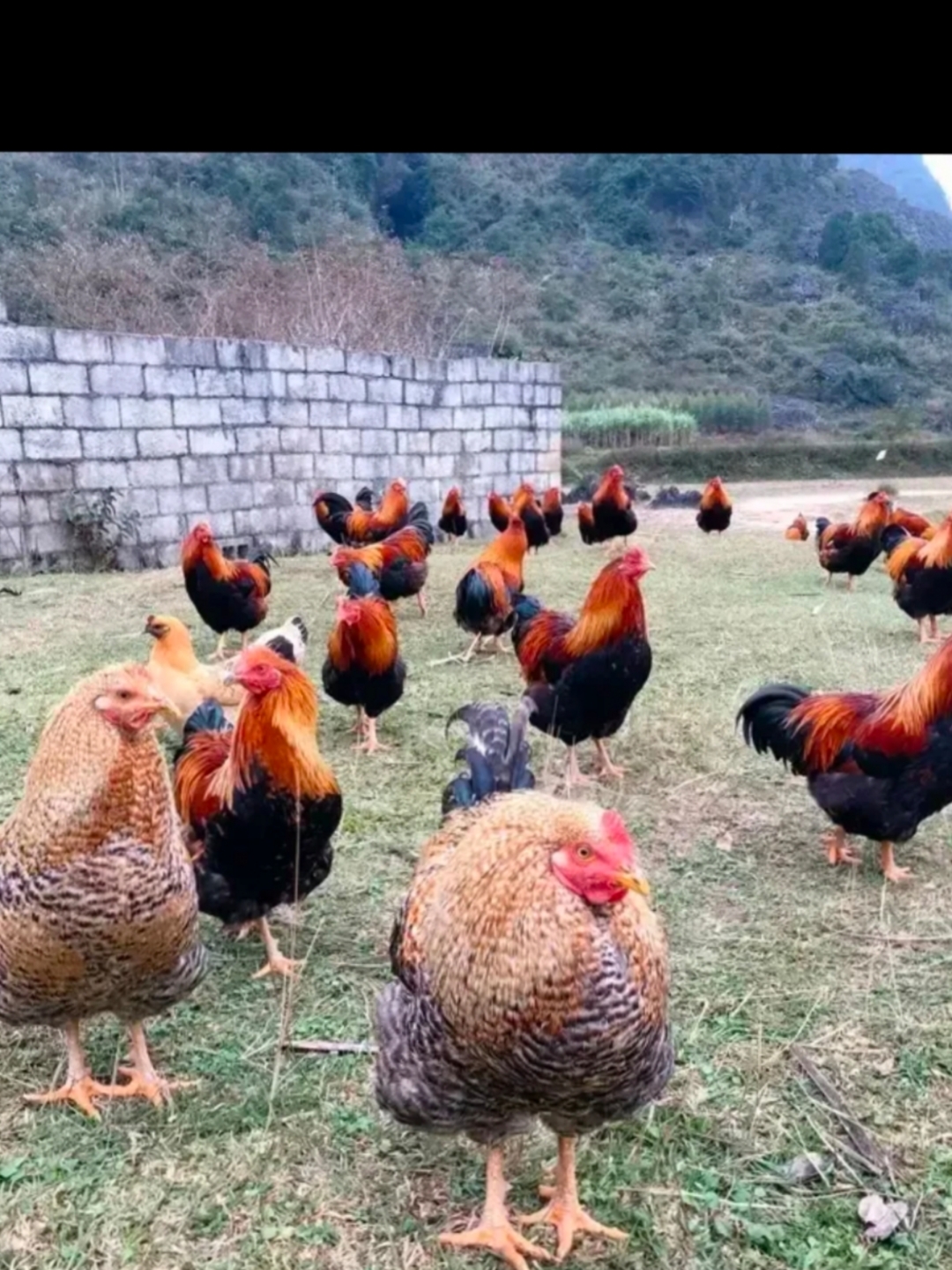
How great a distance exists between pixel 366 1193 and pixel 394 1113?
342mm

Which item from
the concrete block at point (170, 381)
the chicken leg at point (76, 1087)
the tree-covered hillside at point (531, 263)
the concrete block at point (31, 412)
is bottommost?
the chicken leg at point (76, 1087)

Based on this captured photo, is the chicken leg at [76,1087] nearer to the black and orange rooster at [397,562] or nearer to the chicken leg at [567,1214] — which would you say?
the chicken leg at [567,1214]

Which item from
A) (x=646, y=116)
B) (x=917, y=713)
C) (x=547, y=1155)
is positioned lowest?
(x=547, y=1155)

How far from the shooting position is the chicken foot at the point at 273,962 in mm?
3229

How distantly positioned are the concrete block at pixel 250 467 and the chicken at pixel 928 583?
729 cm

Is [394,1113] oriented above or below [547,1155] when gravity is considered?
above

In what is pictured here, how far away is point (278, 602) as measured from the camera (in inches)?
353

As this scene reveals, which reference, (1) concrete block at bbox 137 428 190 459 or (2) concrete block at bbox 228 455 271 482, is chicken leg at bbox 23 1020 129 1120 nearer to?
(1) concrete block at bbox 137 428 190 459

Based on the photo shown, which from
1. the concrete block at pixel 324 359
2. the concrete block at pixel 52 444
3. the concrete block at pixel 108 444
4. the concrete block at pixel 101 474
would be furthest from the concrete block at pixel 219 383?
the concrete block at pixel 52 444

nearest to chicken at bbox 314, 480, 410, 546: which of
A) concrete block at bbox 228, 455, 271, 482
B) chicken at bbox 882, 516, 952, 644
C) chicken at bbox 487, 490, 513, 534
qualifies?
concrete block at bbox 228, 455, 271, 482

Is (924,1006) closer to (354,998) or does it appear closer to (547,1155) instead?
(547,1155)

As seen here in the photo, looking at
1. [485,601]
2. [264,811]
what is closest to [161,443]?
[485,601]

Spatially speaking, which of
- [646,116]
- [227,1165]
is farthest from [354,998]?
[646,116]

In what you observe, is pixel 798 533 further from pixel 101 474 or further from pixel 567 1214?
pixel 567 1214
